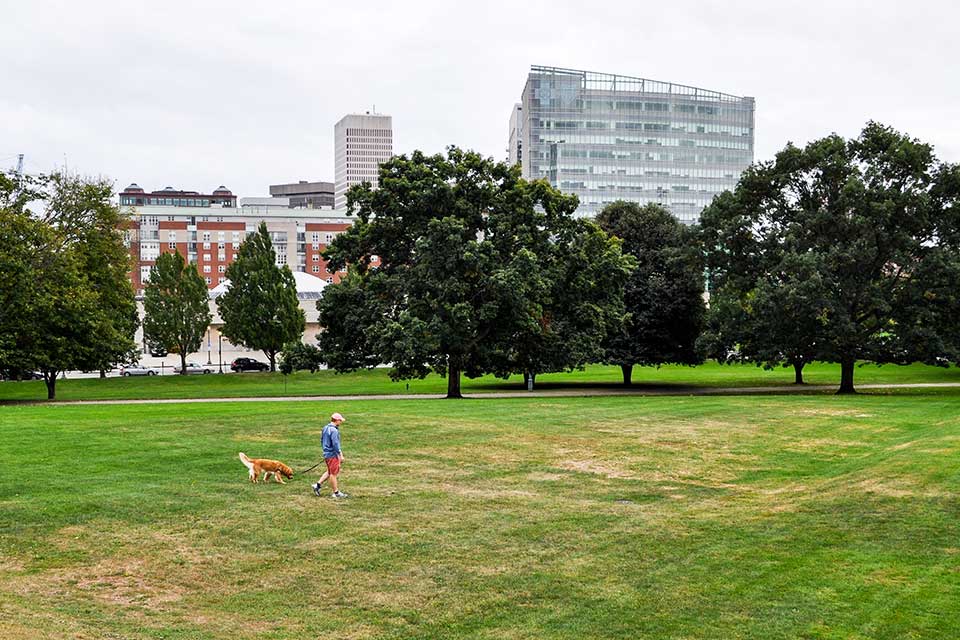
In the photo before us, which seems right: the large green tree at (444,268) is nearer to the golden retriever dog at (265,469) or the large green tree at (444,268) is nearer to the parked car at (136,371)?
the golden retriever dog at (265,469)

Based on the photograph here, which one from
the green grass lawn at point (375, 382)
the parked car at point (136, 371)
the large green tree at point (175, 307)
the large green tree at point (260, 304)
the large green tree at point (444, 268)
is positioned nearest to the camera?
the large green tree at point (444, 268)

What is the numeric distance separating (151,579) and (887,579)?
37.6 ft

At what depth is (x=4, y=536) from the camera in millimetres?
17500

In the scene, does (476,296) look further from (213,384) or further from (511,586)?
(511,586)

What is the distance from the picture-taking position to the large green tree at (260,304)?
77.6m

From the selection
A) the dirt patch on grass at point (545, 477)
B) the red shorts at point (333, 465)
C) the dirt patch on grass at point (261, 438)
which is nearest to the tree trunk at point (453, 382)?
the dirt patch on grass at point (261, 438)

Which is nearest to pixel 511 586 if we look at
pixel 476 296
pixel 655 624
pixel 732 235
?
pixel 655 624

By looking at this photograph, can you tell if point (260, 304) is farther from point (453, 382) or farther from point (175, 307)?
point (453, 382)

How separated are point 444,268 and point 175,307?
3988 centimetres

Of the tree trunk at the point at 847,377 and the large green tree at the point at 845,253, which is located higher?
the large green tree at the point at 845,253

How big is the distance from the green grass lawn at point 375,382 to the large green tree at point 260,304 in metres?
3.24

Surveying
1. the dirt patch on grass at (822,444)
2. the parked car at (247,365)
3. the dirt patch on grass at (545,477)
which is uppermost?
the parked car at (247,365)

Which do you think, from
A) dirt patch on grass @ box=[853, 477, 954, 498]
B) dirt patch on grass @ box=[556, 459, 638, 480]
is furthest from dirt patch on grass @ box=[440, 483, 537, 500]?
dirt patch on grass @ box=[853, 477, 954, 498]

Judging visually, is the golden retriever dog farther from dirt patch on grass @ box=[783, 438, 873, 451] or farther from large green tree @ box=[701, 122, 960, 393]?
large green tree @ box=[701, 122, 960, 393]
